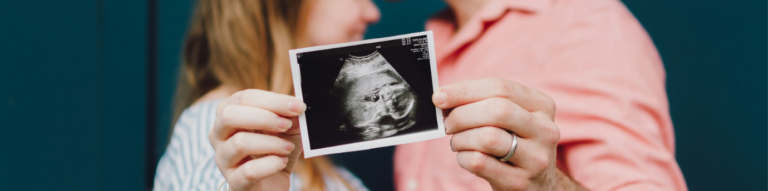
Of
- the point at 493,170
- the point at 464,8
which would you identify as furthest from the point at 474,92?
the point at 464,8

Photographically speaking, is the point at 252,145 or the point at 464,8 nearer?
the point at 252,145

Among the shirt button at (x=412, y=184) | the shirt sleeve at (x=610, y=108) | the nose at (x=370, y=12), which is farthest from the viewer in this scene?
the nose at (x=370, y=12)

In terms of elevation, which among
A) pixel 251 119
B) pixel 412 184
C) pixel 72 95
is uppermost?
pixel 251 119

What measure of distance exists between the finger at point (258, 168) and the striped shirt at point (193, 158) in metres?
0.28

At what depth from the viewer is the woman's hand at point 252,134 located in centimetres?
74

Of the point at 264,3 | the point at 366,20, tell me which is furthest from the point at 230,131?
the point at 366,20

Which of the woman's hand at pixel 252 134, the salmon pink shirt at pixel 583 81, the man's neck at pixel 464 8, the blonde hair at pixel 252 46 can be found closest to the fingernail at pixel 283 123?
the woman's hand at pixel 252 134

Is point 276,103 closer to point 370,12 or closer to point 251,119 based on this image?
point 251,119

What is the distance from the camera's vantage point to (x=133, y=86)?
140cm

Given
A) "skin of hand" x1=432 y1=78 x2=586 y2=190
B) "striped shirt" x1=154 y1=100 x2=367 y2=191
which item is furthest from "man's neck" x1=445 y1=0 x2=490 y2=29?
"striped shirt" x1=154 y1=100 x2=367 y2=191

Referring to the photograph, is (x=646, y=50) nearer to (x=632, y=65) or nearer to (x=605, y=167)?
(x=632, y=65)

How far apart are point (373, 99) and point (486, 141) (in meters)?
0.22

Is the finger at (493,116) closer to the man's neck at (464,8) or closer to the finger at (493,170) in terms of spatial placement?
the finger at (493,170)

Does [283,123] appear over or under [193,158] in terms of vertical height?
over
